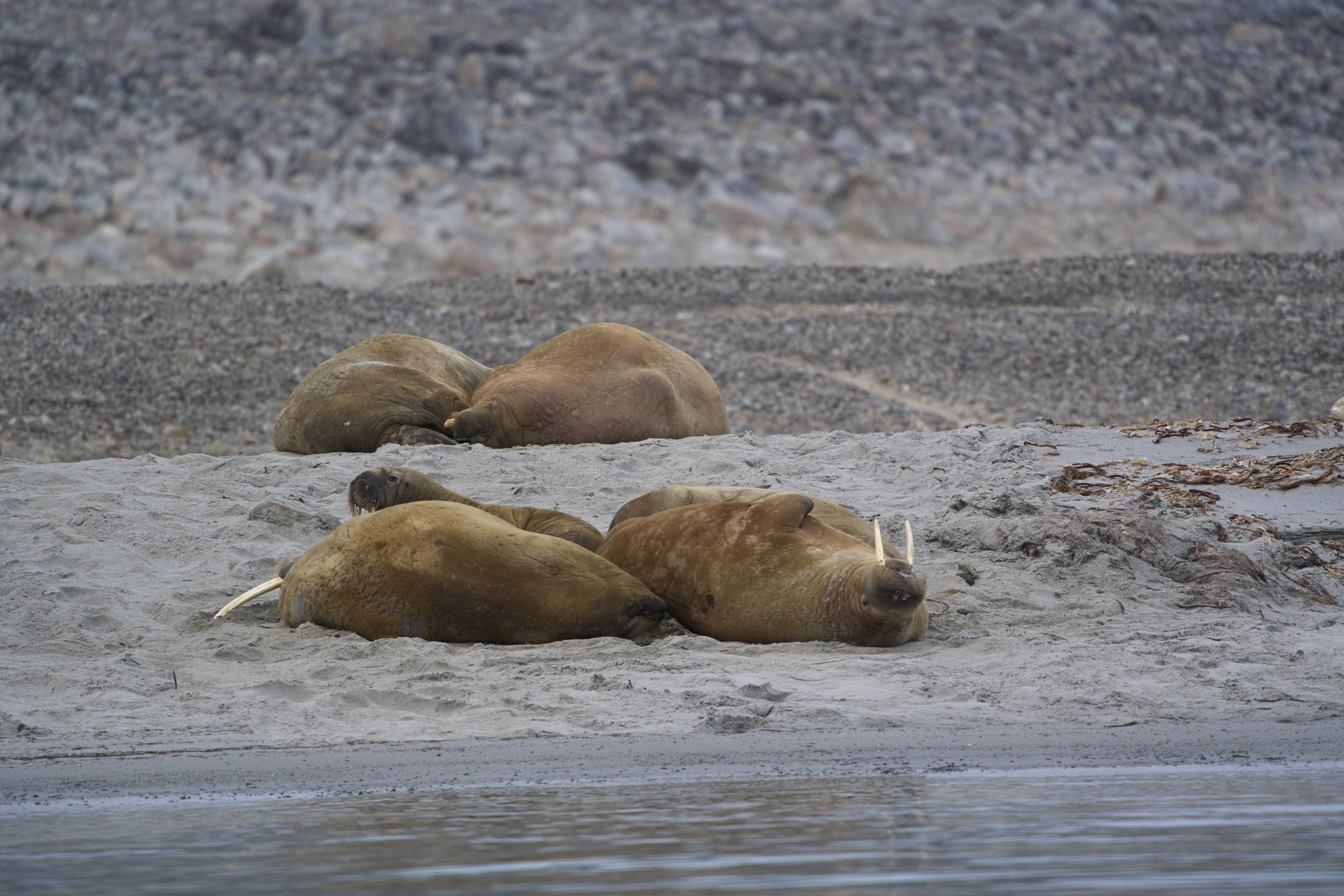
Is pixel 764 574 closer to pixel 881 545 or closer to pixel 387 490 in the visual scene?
pixel 881 545

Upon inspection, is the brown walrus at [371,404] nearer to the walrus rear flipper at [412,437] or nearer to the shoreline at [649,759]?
the walrus rear flipper at [412,437]

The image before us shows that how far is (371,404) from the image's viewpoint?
9.46 metres

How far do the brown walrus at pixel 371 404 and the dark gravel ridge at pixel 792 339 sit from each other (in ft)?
9.07

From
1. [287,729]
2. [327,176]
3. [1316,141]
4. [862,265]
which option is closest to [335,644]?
[287,729]

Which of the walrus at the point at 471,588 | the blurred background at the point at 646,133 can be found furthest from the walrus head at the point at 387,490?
the blurred background at the point at 646,133

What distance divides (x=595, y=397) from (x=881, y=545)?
3762mm

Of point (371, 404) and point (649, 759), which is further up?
point (371, 404)

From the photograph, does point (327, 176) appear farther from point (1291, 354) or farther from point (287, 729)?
point (287, 729)

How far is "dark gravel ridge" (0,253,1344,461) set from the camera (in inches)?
527

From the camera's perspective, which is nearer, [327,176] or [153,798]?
[153,798]

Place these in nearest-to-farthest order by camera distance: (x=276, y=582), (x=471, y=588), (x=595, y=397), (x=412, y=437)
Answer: (x=471, y=588) < (x=276, y=582) < (x=412, y=437) < (x=595, y=397)

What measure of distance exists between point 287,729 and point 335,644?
93cm

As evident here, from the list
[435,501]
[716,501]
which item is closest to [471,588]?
[435,501]

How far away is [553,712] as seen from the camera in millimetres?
4891
